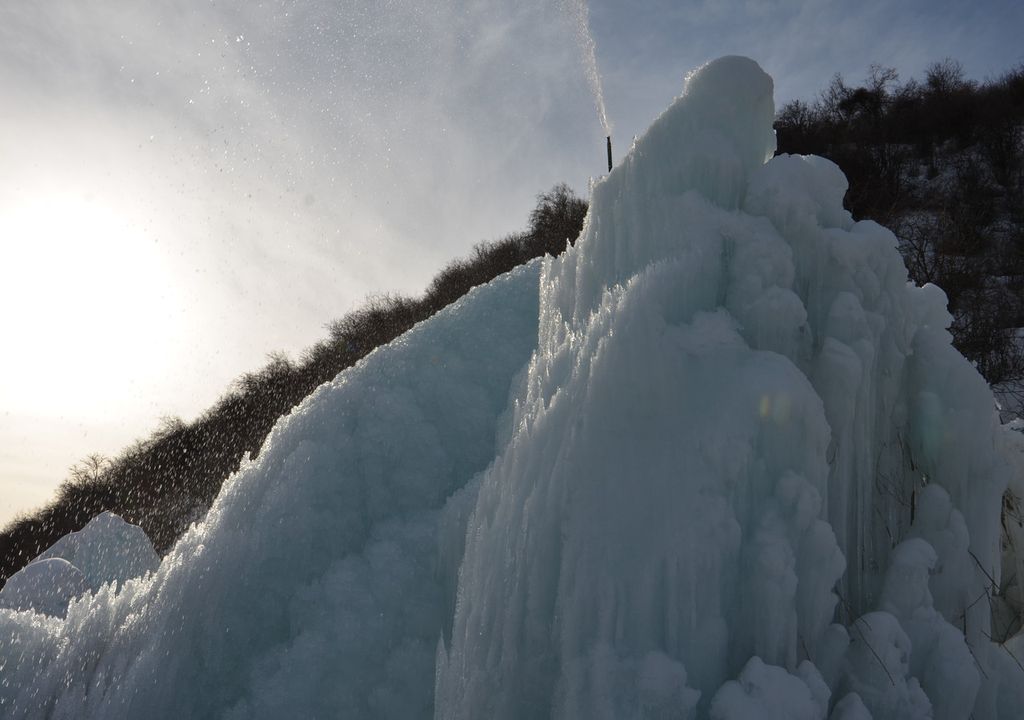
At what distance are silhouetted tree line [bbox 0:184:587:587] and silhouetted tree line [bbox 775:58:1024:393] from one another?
41.5ft

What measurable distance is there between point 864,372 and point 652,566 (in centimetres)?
192

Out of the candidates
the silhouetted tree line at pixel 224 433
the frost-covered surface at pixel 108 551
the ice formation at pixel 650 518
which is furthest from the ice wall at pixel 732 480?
the silhouetted tree line at pixel 224 433

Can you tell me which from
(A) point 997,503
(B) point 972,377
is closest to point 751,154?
(B) point 972,377

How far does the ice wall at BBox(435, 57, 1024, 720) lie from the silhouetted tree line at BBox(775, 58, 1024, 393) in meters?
12.6

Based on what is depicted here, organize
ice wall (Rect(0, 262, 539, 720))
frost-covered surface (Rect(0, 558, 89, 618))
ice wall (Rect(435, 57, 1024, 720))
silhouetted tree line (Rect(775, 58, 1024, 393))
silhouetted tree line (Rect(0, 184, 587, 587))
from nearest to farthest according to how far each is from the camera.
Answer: ice wall (Rect(435, 57, 1024, 720)), ice wall (Rect(0, 262, 539, 720)), frost-covered surface (Rect(0, 558, 89, 618)), silhouetted tree line (Rect(775, 58, 1024, 393)), silhouetted tree line (Rect(0, 184, 587, 587))

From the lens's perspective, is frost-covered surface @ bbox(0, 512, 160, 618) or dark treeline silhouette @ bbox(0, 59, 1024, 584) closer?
frost-covered surface @ bbox(0, 512, 160, 618)

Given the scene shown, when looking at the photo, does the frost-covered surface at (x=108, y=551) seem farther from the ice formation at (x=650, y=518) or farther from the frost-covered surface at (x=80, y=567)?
the ice formation at (x=650, y=518)

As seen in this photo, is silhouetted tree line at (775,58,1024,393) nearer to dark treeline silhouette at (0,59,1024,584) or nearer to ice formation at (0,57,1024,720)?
dark treeline silhouette at (0,59,1024,584)

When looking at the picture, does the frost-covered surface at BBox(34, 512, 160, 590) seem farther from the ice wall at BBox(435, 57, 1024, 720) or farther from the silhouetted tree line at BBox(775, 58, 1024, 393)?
the silhouetted tree line at BBox(775, 58, 1024, 393)

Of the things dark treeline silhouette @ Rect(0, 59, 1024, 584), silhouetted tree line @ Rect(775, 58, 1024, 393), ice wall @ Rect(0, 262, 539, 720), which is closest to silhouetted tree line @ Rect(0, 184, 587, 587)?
dark treeline silhouette @ Rect(0, 59, 1024, 584)

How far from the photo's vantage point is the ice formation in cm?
291

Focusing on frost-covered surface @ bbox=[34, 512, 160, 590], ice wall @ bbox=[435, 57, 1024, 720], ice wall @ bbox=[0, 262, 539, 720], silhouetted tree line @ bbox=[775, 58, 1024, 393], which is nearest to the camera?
ice wall @ bbox=[435, 57, 1024, 720]

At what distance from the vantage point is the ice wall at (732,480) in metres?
2.86

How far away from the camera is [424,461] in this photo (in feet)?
17.9
